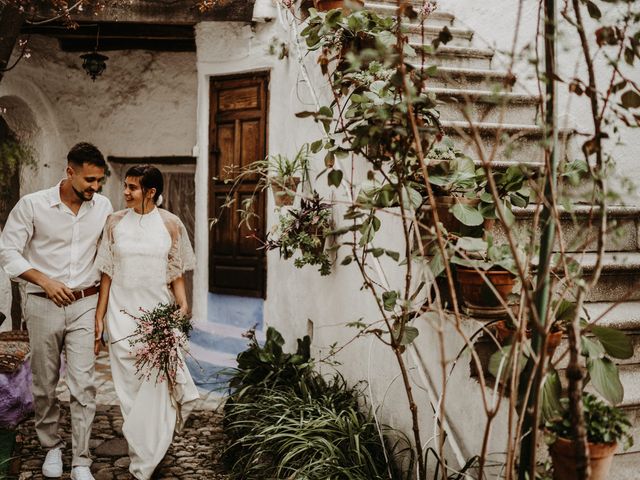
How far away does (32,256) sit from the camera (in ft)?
12.9

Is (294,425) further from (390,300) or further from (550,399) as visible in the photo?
(550,399)

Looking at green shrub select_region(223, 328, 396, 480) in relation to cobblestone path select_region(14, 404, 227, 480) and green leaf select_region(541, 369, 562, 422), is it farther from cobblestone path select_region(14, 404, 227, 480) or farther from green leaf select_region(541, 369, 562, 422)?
green leaf select_region(541, 369, 562, 422)

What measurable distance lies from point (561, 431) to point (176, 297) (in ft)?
9.60

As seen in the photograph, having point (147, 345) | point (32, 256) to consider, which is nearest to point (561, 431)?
point (147, 345)

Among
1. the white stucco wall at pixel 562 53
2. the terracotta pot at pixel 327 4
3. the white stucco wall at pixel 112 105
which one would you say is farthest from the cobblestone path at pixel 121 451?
the white stucco wall at pixel 112 105

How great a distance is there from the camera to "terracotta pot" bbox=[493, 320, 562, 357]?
2.29 metres

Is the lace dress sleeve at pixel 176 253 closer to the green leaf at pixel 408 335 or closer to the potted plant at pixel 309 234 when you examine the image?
the potted plant at pixel 309 234

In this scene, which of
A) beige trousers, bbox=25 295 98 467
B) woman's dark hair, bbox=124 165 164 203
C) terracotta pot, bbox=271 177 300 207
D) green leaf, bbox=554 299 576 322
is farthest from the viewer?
terracotta pot, bbox=271 177 300 207

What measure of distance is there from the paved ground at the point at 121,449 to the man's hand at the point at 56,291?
1.15 metres

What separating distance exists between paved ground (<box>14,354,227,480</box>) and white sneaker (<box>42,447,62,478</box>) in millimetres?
60

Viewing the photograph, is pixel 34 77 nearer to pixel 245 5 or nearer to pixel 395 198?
pixel 245 5

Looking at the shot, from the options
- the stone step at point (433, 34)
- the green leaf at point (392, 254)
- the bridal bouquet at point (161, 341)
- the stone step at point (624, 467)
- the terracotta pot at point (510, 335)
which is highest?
the stone step at point (433, 34)

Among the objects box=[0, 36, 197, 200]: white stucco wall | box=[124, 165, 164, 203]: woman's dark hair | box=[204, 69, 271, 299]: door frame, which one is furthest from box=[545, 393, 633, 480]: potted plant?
box=[0, 36, 197, 200]: white stucco wall

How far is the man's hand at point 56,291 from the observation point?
3.77m
